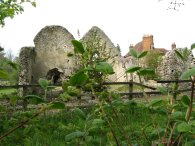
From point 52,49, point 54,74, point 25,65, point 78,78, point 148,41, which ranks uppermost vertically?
point 148,41

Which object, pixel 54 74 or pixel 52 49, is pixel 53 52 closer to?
pixel 52 49

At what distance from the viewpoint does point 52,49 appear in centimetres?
1848

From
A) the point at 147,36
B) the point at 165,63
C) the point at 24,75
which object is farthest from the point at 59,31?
the point at 147,36

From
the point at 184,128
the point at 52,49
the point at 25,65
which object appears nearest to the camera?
the point at 184,128

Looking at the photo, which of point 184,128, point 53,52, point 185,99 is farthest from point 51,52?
point 184,128

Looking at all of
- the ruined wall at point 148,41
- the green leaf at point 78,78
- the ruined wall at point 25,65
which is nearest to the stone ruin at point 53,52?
the ruined wall at point 25,65

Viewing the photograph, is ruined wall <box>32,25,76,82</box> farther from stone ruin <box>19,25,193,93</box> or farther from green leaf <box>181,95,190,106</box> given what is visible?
green leaf <box>181,95,190,106</box>

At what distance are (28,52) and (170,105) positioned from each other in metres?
15.7

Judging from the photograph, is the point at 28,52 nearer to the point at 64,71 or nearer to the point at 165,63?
the point at 64,71

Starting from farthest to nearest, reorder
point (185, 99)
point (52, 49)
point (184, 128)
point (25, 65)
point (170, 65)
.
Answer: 1. point (170, 65)
2. point (52, 49)
3. point (25, 65)
4. point (185, 99)
5. point (184, 128)

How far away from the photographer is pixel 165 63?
21.7m

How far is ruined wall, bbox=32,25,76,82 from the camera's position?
59.9 ft

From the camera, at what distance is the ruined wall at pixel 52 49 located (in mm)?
18250

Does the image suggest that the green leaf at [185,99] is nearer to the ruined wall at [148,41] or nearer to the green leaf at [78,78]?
the green leaf at [78,78]
